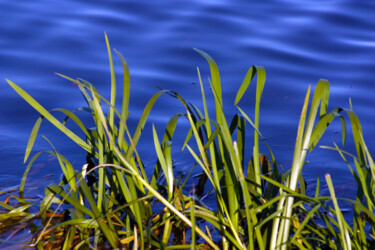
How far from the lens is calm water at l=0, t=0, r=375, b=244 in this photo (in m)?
2.92

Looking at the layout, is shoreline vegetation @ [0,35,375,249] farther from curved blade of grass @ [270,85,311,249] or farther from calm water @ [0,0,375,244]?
calm water @ [0,0,375,244]

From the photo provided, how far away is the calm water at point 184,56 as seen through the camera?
2916 mm

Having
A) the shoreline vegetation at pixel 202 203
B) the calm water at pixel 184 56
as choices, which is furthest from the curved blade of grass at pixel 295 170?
the calm water at pixel 184 56

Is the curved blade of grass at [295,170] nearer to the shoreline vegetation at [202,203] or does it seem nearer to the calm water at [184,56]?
the shoreline vegetation at [202,203]

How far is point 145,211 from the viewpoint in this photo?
199 cm

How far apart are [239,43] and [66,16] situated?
4.66ft

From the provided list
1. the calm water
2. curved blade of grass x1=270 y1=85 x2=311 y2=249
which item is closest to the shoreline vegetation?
curved blade of grass x1=270 y1=85 x2=311 y2=249

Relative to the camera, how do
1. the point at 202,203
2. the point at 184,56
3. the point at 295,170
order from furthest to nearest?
the point at 184,56
the point at 202,203
the point at 295,170

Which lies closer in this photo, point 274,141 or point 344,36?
point 274,141

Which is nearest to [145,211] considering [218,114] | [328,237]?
[218,114]

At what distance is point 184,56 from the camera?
12.6 feet

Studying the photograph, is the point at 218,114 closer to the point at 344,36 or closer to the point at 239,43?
the point at 239,43

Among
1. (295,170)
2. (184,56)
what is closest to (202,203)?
(295,170)

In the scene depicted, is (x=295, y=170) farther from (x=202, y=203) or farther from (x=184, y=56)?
(x=184, y=56)
